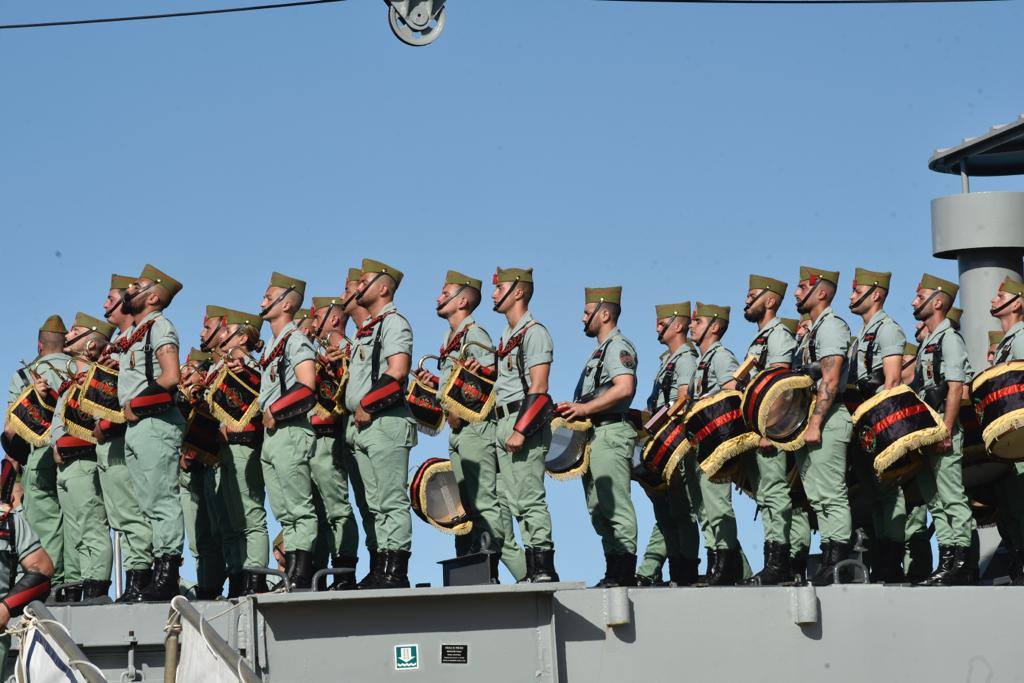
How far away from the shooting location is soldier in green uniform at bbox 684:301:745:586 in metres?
11.1

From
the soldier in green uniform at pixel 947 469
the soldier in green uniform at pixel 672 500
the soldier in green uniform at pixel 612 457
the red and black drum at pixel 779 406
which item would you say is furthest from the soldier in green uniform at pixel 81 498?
the soldier in green uniform at pixel 947 469

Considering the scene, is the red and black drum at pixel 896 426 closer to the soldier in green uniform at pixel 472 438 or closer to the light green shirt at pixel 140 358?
the soldier in green uniform at pixel 472 438

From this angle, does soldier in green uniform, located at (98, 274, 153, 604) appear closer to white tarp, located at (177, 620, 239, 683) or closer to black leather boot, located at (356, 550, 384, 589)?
black leather boot, located at (356, 550, 384, 589)

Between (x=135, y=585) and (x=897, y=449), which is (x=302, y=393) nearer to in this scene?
(x=135, y=585)

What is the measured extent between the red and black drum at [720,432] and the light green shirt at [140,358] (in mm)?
3055

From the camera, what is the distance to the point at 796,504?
11797mm

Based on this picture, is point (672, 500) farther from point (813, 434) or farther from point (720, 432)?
point (813, 434)

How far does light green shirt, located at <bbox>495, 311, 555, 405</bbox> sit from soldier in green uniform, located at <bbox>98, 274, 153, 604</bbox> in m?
2.14

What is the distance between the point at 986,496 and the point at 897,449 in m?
1.62

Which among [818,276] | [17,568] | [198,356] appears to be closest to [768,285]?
[818,276]

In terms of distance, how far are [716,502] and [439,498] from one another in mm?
1669

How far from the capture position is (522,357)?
34.6 feet

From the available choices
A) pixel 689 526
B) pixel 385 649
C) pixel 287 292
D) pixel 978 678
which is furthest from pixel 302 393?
pixel 978 678

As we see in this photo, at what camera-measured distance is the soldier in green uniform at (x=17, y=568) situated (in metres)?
9.61
